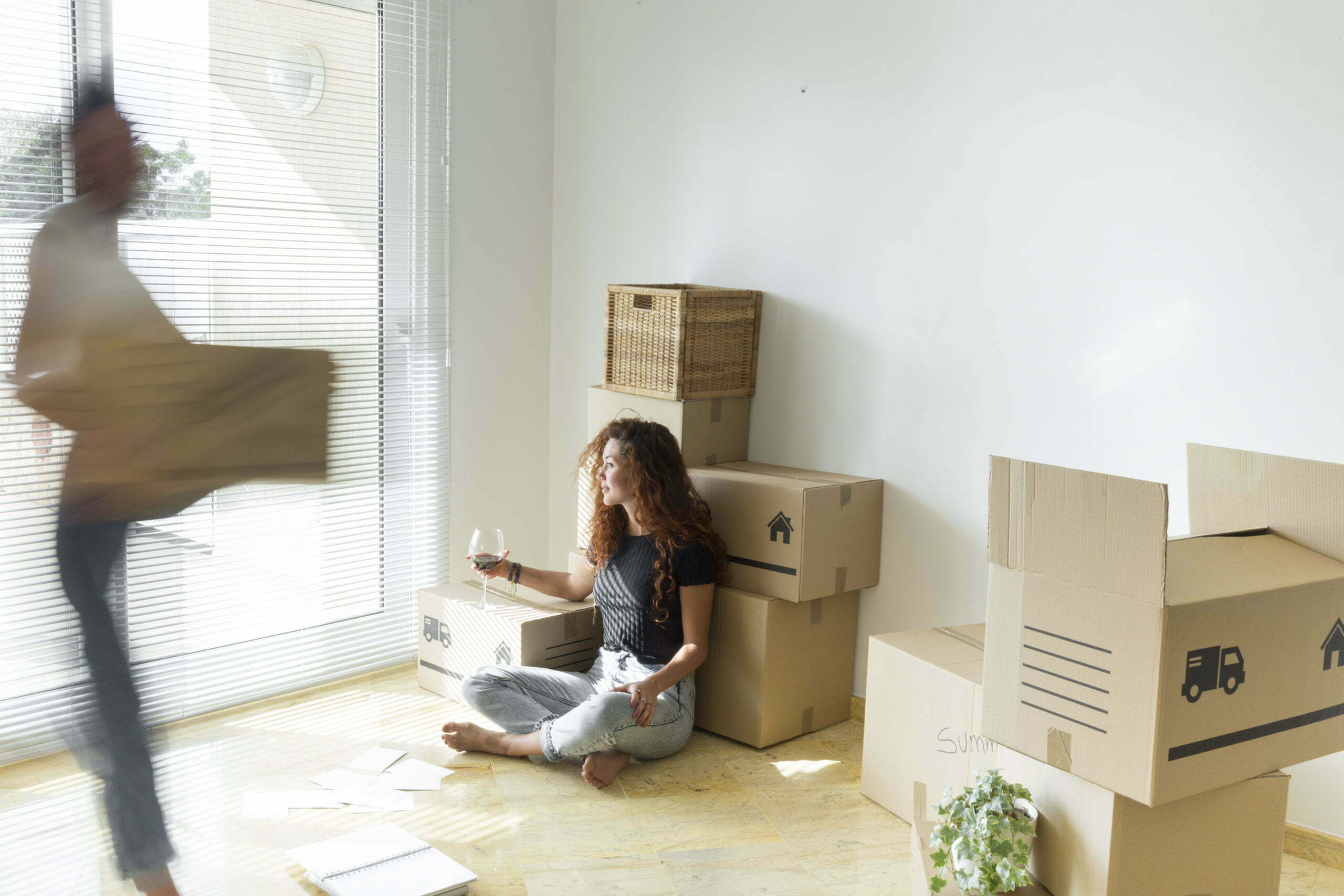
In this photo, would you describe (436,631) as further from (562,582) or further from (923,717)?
(923,717)

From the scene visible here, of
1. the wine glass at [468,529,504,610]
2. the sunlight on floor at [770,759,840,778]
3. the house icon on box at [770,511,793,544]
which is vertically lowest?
the sunlight on floor at [770,759,840,778]

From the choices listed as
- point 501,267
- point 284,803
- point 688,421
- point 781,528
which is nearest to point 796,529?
point 781,528

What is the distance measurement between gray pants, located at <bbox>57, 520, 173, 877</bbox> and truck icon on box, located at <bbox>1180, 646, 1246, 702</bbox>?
1.25 m

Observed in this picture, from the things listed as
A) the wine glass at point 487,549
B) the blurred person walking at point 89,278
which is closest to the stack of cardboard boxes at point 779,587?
the wine glass at point 487,549

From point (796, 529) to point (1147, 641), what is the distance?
1164mm

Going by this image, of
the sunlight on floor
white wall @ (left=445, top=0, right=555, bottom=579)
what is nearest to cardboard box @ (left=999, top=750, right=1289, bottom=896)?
the sunlight on floor

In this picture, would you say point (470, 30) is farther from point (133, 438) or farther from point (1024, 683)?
point (133, 438)

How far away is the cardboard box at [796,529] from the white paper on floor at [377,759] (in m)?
0.93

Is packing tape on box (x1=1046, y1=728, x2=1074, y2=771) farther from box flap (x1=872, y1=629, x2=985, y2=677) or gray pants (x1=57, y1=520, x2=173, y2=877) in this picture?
gray pants (x1=57, y1=520, x2=173, y2=877)

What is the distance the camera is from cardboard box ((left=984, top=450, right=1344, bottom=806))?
4.58 ft

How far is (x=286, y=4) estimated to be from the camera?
0.75m

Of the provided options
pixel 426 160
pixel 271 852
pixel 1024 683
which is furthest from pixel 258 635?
pixel 1024 683

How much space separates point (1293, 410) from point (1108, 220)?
1.78 ft

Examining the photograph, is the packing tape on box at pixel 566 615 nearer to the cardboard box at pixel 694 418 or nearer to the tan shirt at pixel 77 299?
the cardboard box at pixel 694 418
